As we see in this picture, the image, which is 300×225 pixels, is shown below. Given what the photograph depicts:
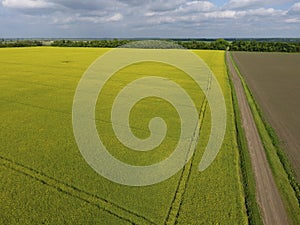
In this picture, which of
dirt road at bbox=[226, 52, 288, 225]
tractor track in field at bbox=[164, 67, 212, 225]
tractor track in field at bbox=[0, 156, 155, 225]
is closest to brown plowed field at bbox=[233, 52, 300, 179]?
dirt road at bbox=[226, 52, 288, 225]

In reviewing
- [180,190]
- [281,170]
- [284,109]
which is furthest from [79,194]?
[284,109]

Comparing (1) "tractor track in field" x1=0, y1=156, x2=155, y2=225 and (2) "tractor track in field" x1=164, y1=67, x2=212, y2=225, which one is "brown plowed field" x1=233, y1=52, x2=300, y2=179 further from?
(1) "tractor track in field" x1=0, y1=156, x2=155, y2=225

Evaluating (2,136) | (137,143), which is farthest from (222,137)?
(2,136)

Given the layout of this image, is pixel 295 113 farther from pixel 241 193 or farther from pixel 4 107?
pixel 4 107

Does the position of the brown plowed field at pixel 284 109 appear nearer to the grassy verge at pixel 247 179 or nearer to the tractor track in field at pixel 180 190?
the grassy verge at pixel 247 179

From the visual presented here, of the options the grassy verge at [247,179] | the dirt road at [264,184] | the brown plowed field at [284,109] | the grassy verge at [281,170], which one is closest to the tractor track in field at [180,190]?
the grassy verge at [247,179]

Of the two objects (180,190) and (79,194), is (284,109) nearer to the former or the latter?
(180,190)
